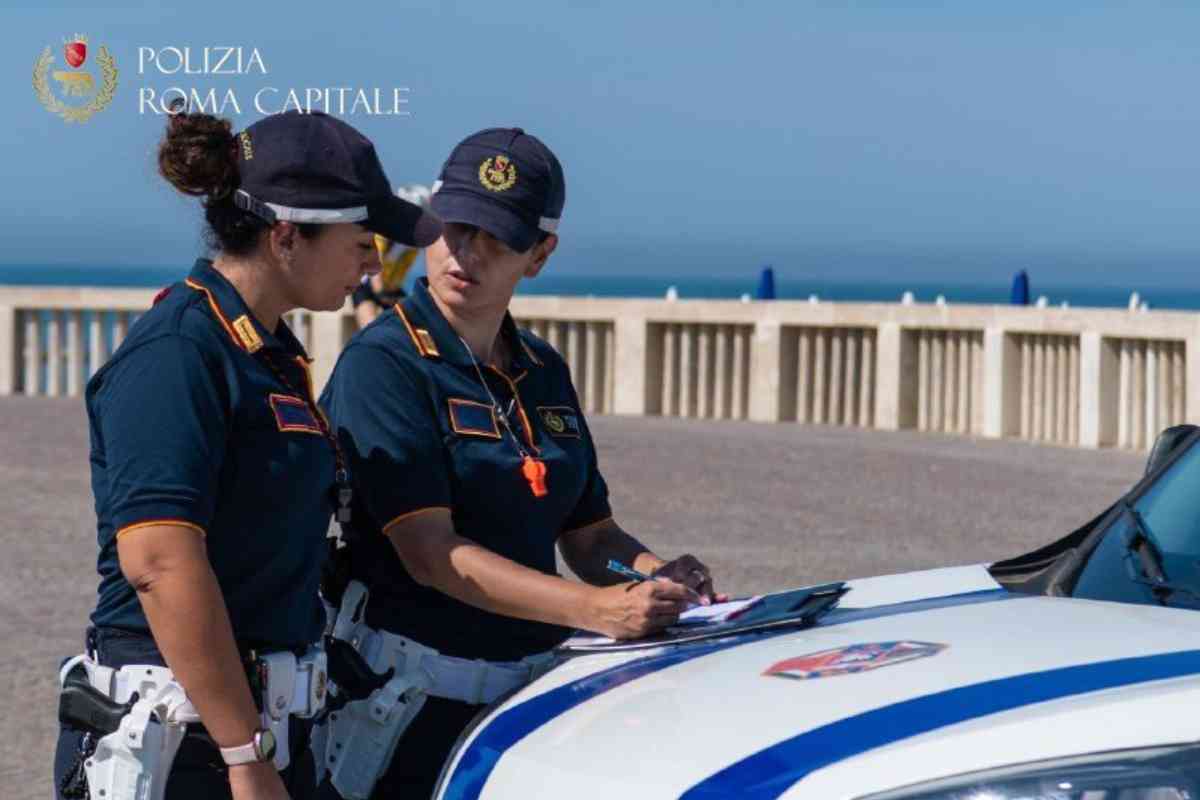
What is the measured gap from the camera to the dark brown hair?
3699 millimetres

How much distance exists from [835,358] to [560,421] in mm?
18614

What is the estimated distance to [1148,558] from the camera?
3965 millimetres

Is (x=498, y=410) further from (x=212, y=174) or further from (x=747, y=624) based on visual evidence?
(x=212, y=174)

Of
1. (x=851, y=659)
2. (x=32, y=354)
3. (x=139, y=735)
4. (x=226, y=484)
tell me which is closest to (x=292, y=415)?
(x=226, y=484)

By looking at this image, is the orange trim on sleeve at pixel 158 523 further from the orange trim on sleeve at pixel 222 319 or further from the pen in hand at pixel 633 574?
the pen in hand at pixel 633 574

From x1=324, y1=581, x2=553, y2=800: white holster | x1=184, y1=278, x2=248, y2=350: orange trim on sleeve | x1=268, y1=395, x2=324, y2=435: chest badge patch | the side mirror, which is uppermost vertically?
x1=184, y1=278, x2=248, y2=350: orange trim on sleeve

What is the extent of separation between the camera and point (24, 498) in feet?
48.8

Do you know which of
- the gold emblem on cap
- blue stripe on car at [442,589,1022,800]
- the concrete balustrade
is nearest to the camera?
blue stripe on car at [442,589,1022,800]

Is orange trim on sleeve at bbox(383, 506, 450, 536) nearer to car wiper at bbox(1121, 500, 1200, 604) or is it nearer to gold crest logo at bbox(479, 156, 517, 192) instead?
gold crest logo at bbox(479, 156, 517, 192)

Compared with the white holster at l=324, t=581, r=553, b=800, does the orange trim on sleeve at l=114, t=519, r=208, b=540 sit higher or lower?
higher

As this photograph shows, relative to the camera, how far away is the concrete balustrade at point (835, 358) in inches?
785

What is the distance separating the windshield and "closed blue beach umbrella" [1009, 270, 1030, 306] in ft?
71.3

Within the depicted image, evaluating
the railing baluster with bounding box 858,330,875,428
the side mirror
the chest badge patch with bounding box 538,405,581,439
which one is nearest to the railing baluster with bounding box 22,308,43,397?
the railing baluster with bounding box 858,330,875,428

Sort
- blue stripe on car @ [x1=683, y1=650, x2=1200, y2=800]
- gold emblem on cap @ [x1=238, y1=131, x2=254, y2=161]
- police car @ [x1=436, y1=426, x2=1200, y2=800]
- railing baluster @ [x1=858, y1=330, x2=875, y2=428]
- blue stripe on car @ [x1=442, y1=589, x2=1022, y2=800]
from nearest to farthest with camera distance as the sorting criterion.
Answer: police car @ [x1=436, y1=426, x2=1200, y2=800] < blue stripe on car @ [x1=683, y1=650, x2=1200, y2=800] < blue stripe on car @ [x1=442, y1=589, x2=1022, y2=800] < gold emblem on cap @ [x1=238, y1=131, x2=254, y2=161] < railing baluster @ [x1=858, y1=330, x2=875, y2=428]
